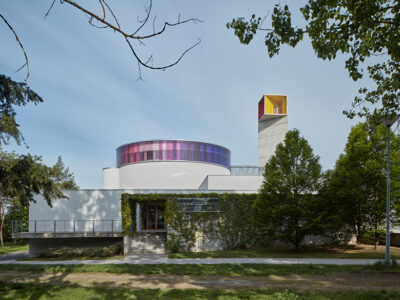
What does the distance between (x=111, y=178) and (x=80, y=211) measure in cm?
1501

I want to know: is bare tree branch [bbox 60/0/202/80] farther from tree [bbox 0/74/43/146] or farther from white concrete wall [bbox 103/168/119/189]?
white concrete wall [bbox 103/168/119/189]

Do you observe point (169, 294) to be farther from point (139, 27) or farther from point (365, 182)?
point (365, 182)

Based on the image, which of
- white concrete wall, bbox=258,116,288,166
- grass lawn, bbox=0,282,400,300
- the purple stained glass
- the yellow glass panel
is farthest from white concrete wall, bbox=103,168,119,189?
grass lawn, bbox=0,282,400,300

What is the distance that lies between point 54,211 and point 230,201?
11724mm

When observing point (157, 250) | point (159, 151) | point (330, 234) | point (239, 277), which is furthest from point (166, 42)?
point (159, 151)

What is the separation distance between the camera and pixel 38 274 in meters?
10.6

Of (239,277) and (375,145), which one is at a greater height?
(375,145)

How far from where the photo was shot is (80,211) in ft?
64.0

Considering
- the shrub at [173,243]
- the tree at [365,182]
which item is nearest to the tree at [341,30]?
the tree at [365,182]

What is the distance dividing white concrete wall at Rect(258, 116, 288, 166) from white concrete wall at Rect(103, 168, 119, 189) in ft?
55.4

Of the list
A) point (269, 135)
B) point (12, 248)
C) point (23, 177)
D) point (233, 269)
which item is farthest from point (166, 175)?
point (23, 177)

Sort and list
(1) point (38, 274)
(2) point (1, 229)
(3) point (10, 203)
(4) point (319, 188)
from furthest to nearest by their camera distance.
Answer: (3) point (10, 203) < (2) point (1, 229) < (4) point (319, 188) < (1) point (38, 274)

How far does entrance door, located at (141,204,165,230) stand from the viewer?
20.6 m

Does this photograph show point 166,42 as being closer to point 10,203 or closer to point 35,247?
point 35,247
